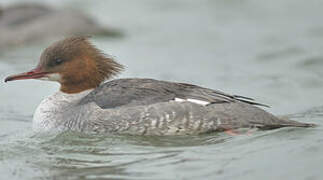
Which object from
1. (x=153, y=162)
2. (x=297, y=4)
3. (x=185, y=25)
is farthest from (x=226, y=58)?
(x=153, y=162)

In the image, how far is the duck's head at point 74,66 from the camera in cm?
812

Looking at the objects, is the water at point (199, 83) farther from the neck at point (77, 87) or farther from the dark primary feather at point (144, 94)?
the neck at point (77, 87)

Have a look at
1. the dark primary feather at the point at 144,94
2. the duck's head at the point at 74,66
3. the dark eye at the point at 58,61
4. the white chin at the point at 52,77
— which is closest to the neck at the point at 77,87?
the duck's head at the point at 74,66

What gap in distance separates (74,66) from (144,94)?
946 mm

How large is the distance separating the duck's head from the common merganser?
11 millimetres

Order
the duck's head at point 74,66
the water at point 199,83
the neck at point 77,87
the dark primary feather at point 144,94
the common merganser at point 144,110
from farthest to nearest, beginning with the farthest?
the neck at point 77,87
the duck's head at point 74,66
the dark primary feather at point 144,94
the common merganser at point 144,110
the water at point 199,83

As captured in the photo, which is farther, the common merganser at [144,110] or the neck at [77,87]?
the neck at [77,87]

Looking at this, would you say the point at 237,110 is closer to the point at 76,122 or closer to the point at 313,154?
the point at 313,154

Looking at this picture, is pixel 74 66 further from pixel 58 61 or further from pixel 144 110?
pixel 144 110

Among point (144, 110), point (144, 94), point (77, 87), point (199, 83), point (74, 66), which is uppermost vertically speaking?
point (199, 83)

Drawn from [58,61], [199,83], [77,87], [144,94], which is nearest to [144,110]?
[144,94]

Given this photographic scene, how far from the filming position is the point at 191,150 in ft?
23.4

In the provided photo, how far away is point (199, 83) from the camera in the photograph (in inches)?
452

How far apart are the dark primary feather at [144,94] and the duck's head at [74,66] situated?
0.40 metres
